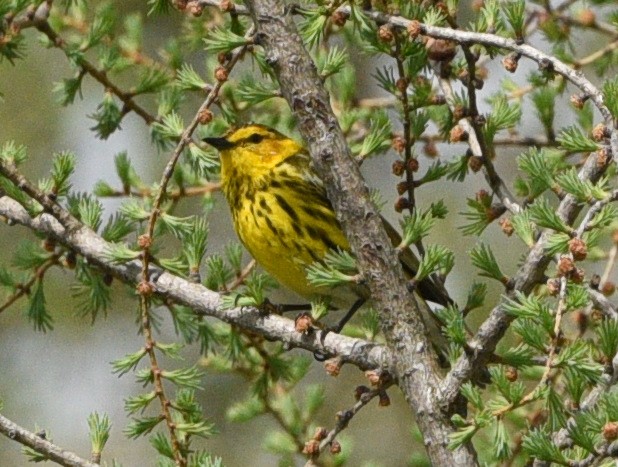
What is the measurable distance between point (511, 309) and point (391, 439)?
15.2 ft

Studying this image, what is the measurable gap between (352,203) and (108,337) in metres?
5.12

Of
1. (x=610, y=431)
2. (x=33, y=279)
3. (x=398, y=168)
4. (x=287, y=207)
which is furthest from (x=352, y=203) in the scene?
(x=287, y=207)

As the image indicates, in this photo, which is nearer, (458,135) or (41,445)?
(41,445)

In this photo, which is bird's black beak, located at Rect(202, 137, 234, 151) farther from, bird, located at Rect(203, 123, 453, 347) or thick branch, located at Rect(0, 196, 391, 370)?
thick branch, located at Rect(0, 196, 391, 370)

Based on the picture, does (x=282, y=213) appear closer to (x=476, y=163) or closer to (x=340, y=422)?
(x=476, y=163)

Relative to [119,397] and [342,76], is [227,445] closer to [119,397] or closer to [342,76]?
[119,397]

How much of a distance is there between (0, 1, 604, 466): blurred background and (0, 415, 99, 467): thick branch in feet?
13.2

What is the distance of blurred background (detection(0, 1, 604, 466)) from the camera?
22.2 ft

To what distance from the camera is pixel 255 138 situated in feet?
13.0

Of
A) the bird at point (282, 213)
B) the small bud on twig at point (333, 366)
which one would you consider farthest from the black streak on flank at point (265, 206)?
the small bud on twig at point (333, 366)

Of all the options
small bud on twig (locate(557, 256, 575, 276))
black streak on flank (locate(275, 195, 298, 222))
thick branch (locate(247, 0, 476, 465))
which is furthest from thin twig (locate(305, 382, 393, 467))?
black streak on flank (locate(275, 195, 298, 222))

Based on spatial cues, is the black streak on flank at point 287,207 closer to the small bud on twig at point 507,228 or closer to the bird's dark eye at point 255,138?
the bird's dark eye at point 255,138

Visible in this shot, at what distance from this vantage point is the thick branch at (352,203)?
2605 mm

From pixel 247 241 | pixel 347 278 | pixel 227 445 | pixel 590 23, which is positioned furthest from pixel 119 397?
pixel 347 278
